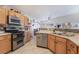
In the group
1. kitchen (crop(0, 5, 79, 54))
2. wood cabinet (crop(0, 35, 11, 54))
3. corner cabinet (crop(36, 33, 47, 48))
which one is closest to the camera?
kitchen (crop(0, 5, 79, 54))

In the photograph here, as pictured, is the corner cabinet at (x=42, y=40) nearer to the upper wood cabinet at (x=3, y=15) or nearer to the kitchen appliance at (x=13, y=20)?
the kitchen appliance at (x=13, y=20)

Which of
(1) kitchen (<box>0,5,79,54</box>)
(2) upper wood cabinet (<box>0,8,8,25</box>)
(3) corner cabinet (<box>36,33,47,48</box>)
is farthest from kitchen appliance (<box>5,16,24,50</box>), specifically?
(3) corner cabinet (<box>36,33,47,48</box>)

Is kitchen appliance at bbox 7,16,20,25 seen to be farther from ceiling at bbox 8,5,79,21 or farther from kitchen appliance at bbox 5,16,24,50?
ceiling at bbox 8,5,79,21

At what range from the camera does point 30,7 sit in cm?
291

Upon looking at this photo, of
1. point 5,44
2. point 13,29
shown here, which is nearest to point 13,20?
point 13,29

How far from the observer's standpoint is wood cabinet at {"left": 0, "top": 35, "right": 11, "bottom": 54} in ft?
9.68

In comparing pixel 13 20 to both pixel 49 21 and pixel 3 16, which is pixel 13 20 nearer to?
pixel 3 16

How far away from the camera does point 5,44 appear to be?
3.15m

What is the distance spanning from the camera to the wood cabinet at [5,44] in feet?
9.68

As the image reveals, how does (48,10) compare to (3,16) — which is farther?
(3,16)

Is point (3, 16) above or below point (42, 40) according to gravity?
above
